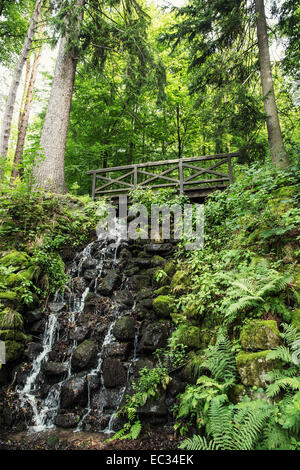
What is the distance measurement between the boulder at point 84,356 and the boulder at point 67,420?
670 mm

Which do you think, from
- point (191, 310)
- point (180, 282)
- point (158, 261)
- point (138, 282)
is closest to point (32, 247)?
point (138, 282)

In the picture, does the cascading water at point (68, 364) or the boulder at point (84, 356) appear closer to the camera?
the cascading water at point (68, 364)

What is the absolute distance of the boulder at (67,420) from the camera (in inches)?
138

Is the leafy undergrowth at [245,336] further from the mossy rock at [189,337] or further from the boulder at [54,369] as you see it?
the boulder at [54,369]

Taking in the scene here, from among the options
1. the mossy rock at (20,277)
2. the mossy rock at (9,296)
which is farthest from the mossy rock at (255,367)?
the mossy rock at (20,277)

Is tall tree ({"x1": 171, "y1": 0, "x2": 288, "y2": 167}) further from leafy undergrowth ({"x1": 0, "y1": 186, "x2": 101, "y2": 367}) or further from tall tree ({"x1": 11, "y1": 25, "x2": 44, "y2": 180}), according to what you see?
tall tree ({"x1": 11, "y1": 25, "x2": 44, "y2": 180})

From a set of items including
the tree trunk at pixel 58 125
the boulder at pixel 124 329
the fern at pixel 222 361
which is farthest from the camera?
the tree trunk at pixel 58 125

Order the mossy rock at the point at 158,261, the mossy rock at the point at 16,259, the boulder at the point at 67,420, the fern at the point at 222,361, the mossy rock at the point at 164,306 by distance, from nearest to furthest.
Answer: the fern at the point at 222,361, the boulder at the point at 67,420, the mossy rock at the point at 164,306, the mossy rock at the point at 16,259, the mossy rock at the point at 158,261

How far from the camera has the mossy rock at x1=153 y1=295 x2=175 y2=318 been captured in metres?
4.62

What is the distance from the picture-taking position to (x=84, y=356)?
416 centimetres

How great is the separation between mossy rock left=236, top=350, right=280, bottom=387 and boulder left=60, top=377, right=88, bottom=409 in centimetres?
244

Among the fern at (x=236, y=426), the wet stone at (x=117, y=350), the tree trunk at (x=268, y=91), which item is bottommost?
the fern at (x=236, y=426)
